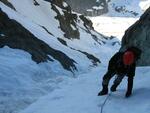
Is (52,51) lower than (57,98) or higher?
higher

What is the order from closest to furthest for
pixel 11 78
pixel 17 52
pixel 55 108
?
pixel 55 108
pixel 11 78
pixel 17 52

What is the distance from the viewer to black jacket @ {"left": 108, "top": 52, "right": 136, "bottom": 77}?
14.1 m

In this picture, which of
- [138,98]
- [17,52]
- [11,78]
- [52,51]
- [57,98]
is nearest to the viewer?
[138,98]

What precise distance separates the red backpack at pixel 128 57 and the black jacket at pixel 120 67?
28 centimetres

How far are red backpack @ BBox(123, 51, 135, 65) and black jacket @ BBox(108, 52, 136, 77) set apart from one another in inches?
10.9

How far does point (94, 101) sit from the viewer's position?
1498cm

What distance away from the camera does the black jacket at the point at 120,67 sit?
14.1 meters

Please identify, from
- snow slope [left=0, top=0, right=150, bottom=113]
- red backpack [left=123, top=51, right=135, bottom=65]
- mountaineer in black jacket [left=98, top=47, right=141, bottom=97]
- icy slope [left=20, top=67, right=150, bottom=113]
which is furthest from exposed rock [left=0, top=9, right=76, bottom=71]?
red backpack [left=123, top=51, right=135, bottom=65]

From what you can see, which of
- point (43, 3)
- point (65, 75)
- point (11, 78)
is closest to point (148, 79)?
point (11, 78)

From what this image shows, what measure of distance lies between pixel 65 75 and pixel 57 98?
33.9 feet

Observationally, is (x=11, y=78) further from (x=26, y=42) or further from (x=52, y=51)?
(x=52, y=51)

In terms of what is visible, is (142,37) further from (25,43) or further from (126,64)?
(25,43)

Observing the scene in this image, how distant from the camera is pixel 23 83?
21609 millimetres

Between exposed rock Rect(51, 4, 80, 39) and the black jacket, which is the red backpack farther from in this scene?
exposed rock Rect(51, 4, 80, 39)
